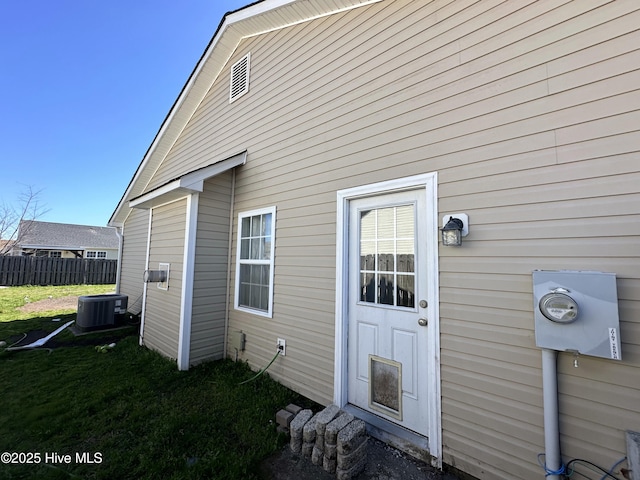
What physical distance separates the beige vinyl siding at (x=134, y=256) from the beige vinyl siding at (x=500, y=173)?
7.10m

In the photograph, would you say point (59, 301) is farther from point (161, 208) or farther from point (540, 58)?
point (540, 58)

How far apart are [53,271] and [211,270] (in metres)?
16.2

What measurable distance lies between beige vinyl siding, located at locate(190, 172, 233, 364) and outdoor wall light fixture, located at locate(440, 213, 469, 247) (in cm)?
366

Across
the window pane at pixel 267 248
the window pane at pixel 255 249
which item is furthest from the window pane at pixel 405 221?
the window pane at pixel 255 249

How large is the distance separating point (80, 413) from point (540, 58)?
5.46 metres

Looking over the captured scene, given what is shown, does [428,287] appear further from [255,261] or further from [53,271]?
[53,271]

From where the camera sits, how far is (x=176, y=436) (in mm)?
2473

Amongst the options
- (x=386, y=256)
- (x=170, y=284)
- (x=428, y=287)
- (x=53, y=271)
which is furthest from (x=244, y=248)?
(x=53, y=271)

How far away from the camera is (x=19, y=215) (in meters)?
17.9

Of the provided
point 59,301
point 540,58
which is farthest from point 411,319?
point 59,301

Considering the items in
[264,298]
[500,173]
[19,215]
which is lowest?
[264,298]

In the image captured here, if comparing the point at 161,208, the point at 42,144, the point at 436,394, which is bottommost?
the point at 436,394

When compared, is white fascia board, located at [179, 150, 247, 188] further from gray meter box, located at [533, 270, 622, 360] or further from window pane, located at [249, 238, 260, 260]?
gray meter box, located at [533, 270, 622, 360]

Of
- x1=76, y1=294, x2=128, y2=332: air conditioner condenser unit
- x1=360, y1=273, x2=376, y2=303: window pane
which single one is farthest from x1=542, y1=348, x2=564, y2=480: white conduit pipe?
x1=76, y1=294, x2=128, y2=332: air conditioner condenser unit
